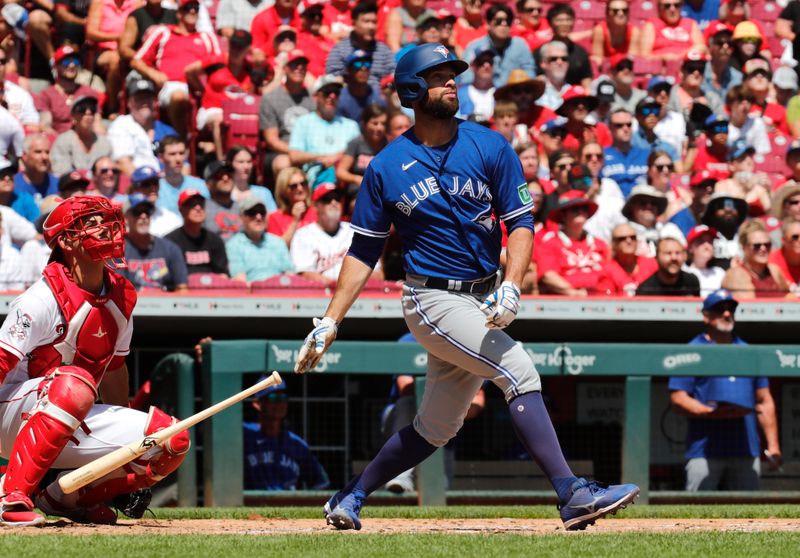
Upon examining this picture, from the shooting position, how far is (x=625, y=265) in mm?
9711

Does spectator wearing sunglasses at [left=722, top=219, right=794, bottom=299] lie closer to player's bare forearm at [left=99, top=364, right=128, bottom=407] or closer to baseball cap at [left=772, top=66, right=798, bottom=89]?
baseball cap at [left=772, top=66, right=798, bottom=89]

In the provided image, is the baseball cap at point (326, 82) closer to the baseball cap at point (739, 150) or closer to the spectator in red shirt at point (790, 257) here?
the baseball cap at point (739, 150)

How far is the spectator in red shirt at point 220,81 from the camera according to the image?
36.7ft

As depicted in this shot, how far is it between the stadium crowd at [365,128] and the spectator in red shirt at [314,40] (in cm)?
2

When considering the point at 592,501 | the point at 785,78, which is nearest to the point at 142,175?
the point at 592,501

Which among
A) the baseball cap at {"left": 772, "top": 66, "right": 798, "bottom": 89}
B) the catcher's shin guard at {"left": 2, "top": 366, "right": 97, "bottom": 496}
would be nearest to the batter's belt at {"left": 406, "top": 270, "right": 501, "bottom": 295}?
the catcher's shin guard at {"left": 2, "top": 366, "right": 97, "bottom": 496}

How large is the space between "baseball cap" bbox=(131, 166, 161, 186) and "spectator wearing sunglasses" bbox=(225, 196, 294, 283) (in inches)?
28.9

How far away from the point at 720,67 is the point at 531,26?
5.79ft

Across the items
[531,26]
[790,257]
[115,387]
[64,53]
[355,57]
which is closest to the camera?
[115,387]

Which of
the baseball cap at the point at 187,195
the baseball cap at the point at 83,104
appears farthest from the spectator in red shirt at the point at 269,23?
the baseball cap at the point at 187,195

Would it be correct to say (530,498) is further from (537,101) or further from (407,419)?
(537,101)

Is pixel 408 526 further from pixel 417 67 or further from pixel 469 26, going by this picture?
pixel 469 26

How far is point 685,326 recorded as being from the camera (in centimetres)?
912

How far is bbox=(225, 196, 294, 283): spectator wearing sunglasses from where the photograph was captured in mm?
9305
